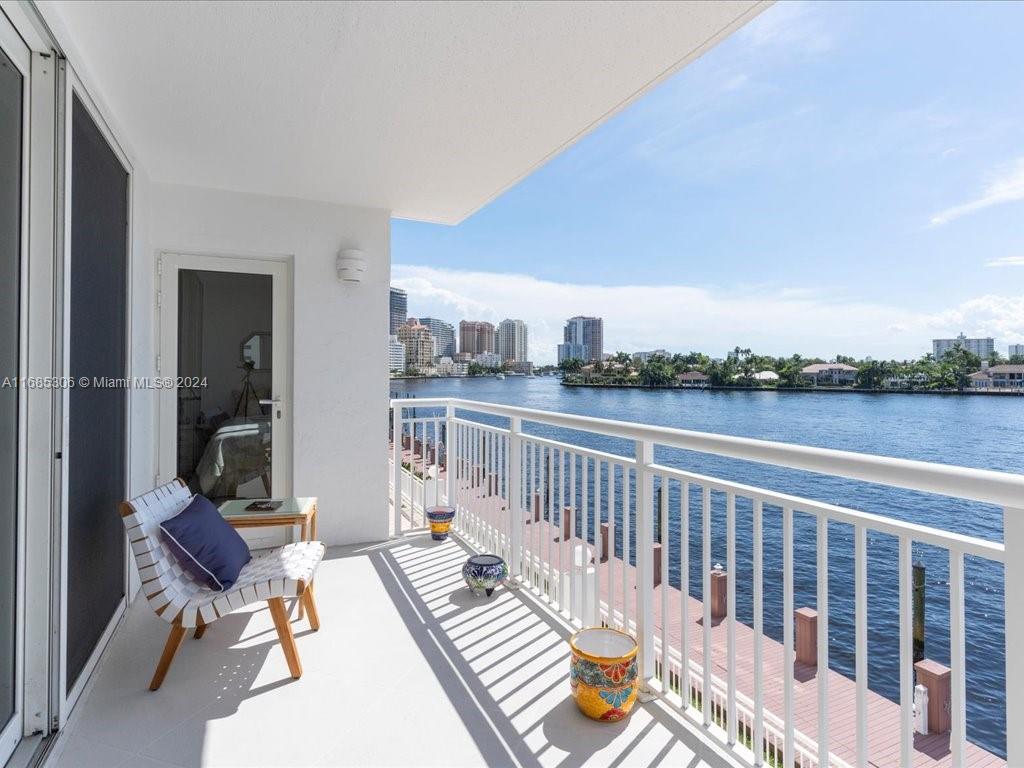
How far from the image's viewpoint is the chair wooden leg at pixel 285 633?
7.35 ft

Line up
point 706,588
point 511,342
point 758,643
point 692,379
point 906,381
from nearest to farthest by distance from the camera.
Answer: point 758,643 → point 706,588 → point 906,381 → point 511,342 → point 692,379

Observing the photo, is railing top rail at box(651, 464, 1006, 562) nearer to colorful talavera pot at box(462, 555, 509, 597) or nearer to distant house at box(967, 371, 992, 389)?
colorful talavera pot at box(462, 555, 509, 597)

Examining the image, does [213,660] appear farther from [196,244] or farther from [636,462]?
[196,244]

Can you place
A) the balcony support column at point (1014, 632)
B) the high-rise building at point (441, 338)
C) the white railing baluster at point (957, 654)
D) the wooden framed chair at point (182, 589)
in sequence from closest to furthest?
the balcony support column at point (1014, 632)
the white railing baluster at point (957, 654)
the wooden framed chair at point (182, 589)
the high-rise building at point (441, 338)

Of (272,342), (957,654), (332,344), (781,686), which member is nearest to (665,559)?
(957,654)

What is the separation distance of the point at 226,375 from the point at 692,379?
871 inches

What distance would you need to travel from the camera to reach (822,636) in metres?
1.51

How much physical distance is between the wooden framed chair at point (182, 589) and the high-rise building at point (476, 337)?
1215 centimetres

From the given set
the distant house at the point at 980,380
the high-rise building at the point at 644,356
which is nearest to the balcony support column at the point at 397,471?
the distant house at the point at 980,380

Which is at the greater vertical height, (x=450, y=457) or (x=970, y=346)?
(x=970, y=346)

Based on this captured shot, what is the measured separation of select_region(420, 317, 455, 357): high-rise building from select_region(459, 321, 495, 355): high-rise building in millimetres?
471

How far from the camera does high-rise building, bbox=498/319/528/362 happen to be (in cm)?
1829

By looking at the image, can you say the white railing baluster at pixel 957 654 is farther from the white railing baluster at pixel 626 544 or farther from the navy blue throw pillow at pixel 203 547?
the navy blue throw pillow at pixel 203 547

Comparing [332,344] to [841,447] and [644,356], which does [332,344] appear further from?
[841,447]
